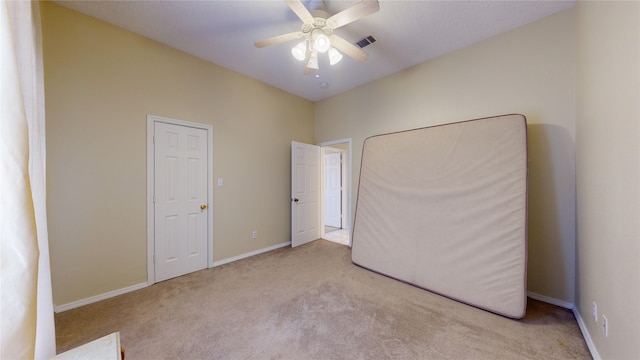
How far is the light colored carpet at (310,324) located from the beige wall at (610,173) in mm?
497

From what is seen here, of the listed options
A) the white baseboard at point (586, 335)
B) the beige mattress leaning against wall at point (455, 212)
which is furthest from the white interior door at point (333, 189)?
the white baseboard at point (586, 335)

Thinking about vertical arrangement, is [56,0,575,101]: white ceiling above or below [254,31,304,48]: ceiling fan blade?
above

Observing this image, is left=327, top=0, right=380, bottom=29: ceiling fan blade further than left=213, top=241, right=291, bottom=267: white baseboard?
No

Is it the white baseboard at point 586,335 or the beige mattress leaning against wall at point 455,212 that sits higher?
the beige mattress leaning against wall at point 455,212

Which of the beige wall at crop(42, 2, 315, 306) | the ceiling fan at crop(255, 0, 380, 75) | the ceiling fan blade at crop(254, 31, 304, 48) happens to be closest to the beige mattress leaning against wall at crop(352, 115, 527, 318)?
the ceiling fan at crop(255, 0, 380, 75)

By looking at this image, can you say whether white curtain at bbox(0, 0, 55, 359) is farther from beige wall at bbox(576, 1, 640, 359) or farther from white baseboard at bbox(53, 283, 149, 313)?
beige wall at bbox(576, 1, 640, 359)

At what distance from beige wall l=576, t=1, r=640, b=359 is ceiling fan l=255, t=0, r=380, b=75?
58.3 inches

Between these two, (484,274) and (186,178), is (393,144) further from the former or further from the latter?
(186,178)

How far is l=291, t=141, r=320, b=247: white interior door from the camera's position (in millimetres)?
4105

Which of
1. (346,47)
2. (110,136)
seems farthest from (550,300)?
(110,136)

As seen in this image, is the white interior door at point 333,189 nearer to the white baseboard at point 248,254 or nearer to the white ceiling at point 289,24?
the white baseboard at point 248,254

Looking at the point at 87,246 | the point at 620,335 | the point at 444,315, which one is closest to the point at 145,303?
the point at 87,246

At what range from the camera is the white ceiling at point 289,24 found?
211 cm

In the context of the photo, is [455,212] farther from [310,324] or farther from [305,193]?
[305,193]
